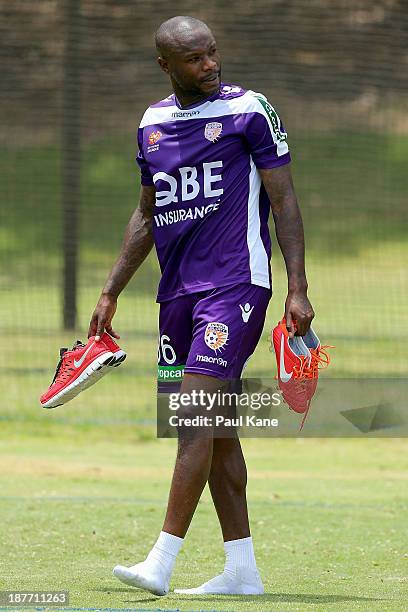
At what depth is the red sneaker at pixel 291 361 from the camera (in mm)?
5578

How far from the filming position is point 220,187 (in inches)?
219

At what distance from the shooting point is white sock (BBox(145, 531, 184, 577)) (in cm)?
530

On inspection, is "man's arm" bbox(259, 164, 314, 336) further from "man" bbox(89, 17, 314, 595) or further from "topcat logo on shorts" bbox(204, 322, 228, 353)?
"topcat logo on shorts" bbox(204, 322, 228, 353)

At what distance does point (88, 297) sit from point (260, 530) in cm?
852

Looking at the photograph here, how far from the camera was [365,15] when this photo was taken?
15.0m

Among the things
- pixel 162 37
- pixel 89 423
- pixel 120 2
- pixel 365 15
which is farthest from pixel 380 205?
pixel 162 37

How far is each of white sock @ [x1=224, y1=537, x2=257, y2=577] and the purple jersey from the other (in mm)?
1117

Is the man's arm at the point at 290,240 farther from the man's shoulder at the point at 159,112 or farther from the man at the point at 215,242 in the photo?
the man's shoulder at the point at 159,112

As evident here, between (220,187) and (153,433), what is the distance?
6910mm

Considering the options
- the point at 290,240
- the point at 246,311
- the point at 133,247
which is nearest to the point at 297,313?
the point at 246,311

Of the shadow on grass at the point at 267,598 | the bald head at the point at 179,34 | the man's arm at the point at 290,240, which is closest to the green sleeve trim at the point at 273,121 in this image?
the man's arm at the point at 290,240

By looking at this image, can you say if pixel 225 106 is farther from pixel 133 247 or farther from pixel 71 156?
pixel 71 156

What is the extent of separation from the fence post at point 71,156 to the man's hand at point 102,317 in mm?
8663

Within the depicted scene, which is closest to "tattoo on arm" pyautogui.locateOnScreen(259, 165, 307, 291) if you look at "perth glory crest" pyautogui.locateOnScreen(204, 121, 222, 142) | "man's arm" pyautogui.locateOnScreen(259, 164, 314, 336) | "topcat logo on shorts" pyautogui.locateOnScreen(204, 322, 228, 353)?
"man's arm" pyautogui.locateOnScreen(259, 164, 314, 336)
